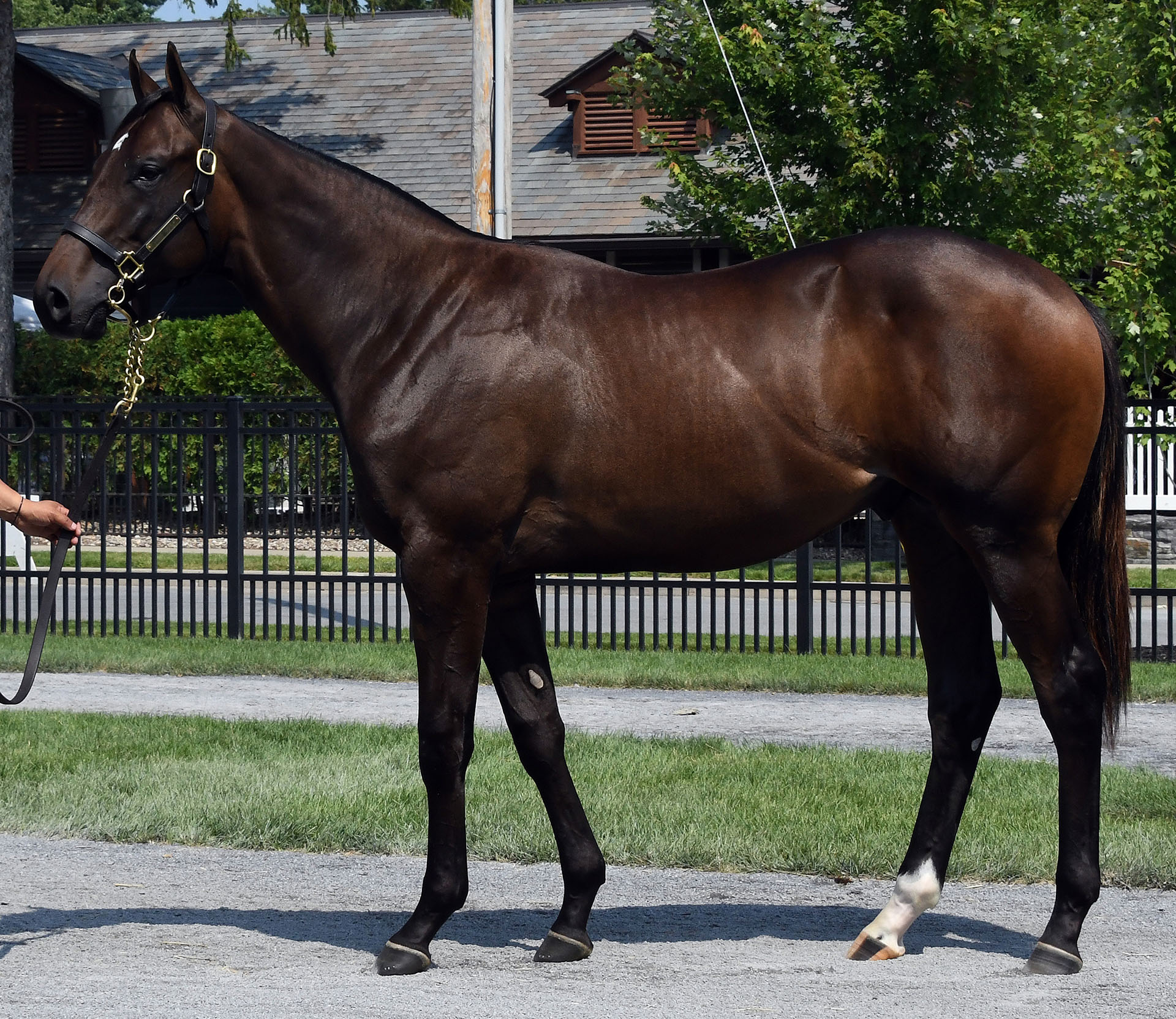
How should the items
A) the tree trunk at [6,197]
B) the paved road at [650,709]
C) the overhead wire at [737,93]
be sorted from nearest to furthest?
the paved road at [650,709], the overhead wire at [737,93], the tree trunk at [6,197]

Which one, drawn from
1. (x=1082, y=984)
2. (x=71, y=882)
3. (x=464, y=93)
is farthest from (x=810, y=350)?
(x=464, y=93)

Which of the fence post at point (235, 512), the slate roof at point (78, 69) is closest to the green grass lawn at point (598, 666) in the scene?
the fence post at point (235, 512)

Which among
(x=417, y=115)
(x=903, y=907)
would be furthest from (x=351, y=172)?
(x=417, y=115)

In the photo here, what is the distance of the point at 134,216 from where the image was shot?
15.0 feet

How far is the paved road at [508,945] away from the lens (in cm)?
413

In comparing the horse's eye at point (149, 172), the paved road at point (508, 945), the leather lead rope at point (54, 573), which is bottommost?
the paved road at point (508, 945)

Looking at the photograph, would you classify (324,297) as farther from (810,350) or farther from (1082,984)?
(1082,984)

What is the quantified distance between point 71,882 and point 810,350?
3212 mm

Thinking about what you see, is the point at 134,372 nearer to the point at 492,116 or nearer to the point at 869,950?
the point at 869,950

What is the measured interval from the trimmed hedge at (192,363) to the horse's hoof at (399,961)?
18.0m

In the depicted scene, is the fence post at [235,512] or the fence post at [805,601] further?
the fence post at [235,512]

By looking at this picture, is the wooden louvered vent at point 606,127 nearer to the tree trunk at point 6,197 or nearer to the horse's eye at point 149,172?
the tree trunk at point 6,197

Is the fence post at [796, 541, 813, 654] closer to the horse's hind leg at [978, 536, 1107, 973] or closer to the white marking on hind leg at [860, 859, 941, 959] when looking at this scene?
the white marking on hind leg at [860, 859, 941, 959]

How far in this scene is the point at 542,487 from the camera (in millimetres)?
4512
